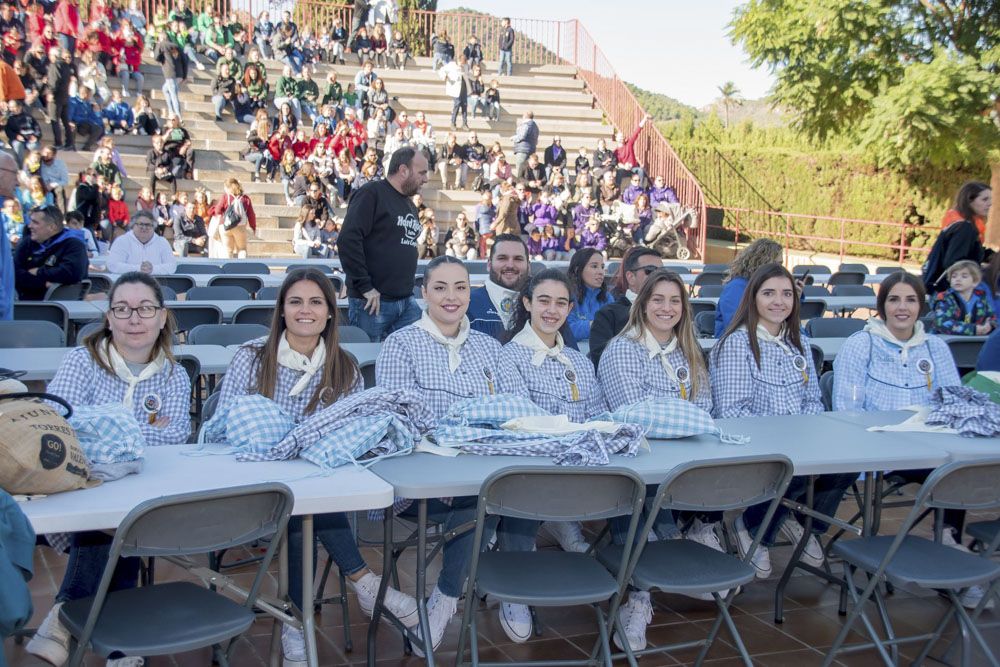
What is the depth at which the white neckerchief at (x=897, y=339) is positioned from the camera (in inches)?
161

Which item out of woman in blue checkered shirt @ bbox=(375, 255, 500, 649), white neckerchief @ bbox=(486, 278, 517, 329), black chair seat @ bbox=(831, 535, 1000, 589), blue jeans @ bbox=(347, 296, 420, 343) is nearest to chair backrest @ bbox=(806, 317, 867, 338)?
white neckerchief @ bbox=(486, 278, 517, 329)

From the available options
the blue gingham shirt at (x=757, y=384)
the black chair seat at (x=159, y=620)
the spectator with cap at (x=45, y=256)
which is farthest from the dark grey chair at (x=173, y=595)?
the spectator with cap at (x=45, y=256)

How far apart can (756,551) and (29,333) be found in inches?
135

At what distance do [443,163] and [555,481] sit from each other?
47.2 ft

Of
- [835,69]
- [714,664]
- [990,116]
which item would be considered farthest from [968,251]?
[835,69]

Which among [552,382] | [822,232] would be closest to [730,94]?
[822,232]

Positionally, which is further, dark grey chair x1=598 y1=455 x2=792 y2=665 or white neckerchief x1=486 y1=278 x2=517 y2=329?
white neckerchief x1=486 y1=278 x2=517 y2=329

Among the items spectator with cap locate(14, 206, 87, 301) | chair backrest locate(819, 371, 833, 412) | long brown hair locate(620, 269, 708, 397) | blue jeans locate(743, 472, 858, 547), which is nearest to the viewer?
blue jeans locate(743, 472, 858, 547)

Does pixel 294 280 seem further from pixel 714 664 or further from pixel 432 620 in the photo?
pixel 714 664

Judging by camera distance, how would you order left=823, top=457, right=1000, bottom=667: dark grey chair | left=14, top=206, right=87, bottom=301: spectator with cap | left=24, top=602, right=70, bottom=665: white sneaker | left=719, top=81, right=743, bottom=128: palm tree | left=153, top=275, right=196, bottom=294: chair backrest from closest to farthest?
left=24, top=602, right=70, bottom=665: white sneaker < left=823, top=457, right=1000, bottom=667: dark grey chair < left=14, top=206, right=87, bottom=301: spectator with cap < left=153, top=275, right=196, bottom=294: chair backrest < left=719, top=81, right=743, bottom=128: palm tree

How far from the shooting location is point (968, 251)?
6.71 m

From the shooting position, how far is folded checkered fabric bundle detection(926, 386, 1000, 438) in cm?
331

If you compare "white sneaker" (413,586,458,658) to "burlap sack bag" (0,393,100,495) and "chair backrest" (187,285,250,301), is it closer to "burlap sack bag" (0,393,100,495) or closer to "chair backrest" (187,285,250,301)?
"burlap sack bag" (0,393,100,495)

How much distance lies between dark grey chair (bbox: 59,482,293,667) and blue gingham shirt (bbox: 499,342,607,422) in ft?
4.68
